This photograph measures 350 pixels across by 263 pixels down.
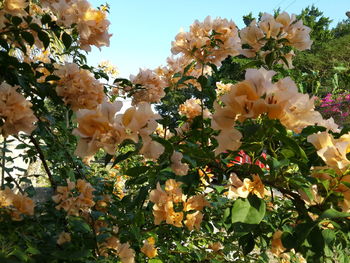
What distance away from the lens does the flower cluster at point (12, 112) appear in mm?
991

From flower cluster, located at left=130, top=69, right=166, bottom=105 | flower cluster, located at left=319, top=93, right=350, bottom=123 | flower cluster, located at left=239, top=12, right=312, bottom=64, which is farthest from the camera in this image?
flower cluster, located at left=319, top=93, right=350, bottom=123

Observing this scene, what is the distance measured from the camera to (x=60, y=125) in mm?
1640

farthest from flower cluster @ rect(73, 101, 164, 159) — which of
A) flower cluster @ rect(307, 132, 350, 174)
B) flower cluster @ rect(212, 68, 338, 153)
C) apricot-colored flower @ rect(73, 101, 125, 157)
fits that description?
flower cluster @ rect(307, 132, 350, 174)

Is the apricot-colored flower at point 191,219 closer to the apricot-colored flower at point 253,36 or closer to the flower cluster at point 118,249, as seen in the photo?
the flower cluster at point 118,249

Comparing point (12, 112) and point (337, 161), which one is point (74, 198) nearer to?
point (12, 112)

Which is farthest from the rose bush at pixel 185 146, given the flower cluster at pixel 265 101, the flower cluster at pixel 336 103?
the flower cluster at pixel 336 103

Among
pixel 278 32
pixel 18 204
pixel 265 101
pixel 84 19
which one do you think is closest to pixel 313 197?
pixel 265 101

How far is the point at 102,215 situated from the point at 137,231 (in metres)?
0.27

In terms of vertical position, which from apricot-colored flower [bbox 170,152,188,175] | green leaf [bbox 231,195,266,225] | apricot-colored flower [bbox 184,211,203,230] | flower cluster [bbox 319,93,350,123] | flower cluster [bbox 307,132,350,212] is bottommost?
green leaf [bbox 231,195,266,225]

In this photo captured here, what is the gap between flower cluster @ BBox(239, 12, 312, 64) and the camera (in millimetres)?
1093

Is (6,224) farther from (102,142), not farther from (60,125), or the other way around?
(102,142)

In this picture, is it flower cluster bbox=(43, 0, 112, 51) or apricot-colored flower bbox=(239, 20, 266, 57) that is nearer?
apricot-colored flower bbox=(239, 20, 266, 57)

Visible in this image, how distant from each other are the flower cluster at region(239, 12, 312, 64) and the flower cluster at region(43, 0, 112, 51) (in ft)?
1.89

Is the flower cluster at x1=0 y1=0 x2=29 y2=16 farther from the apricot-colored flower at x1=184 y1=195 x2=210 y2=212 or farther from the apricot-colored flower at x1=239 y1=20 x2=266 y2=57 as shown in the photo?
the apricot-colored flower at x1=184 y1=195 x2=210 y2=212
